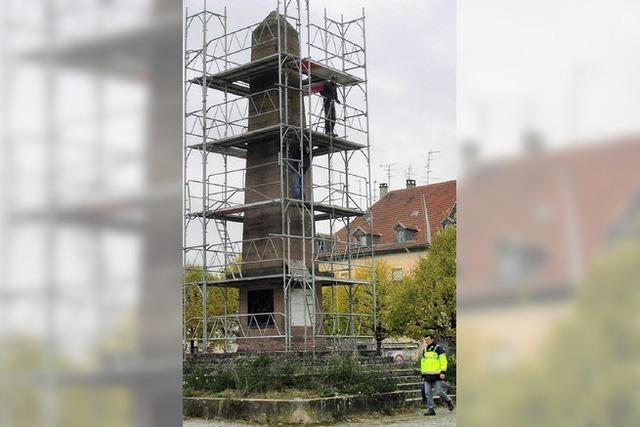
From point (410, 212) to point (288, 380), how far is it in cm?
3536

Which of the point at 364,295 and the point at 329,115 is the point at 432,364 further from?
the point at 364,295

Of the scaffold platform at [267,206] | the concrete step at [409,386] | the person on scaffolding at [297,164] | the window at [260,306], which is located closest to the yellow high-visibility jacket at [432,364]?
the concrete step at [409,386]

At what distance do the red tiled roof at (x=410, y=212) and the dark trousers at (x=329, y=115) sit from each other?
21.3 m

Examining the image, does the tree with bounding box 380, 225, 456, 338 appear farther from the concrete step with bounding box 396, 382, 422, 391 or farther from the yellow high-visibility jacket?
the yellow high-visibility jacket

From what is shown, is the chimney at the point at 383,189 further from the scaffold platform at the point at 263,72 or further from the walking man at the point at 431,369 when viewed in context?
the walking man at the point at 431,369

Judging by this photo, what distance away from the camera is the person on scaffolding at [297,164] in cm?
2197

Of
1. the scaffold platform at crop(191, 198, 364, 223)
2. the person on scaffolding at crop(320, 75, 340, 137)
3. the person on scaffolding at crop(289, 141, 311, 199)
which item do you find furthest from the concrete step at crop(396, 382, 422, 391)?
the person on scaffolding at crop(320, 75, 340, 137)

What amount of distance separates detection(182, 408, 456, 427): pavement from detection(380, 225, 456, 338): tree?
1655cm

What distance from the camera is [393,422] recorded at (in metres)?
11.5
